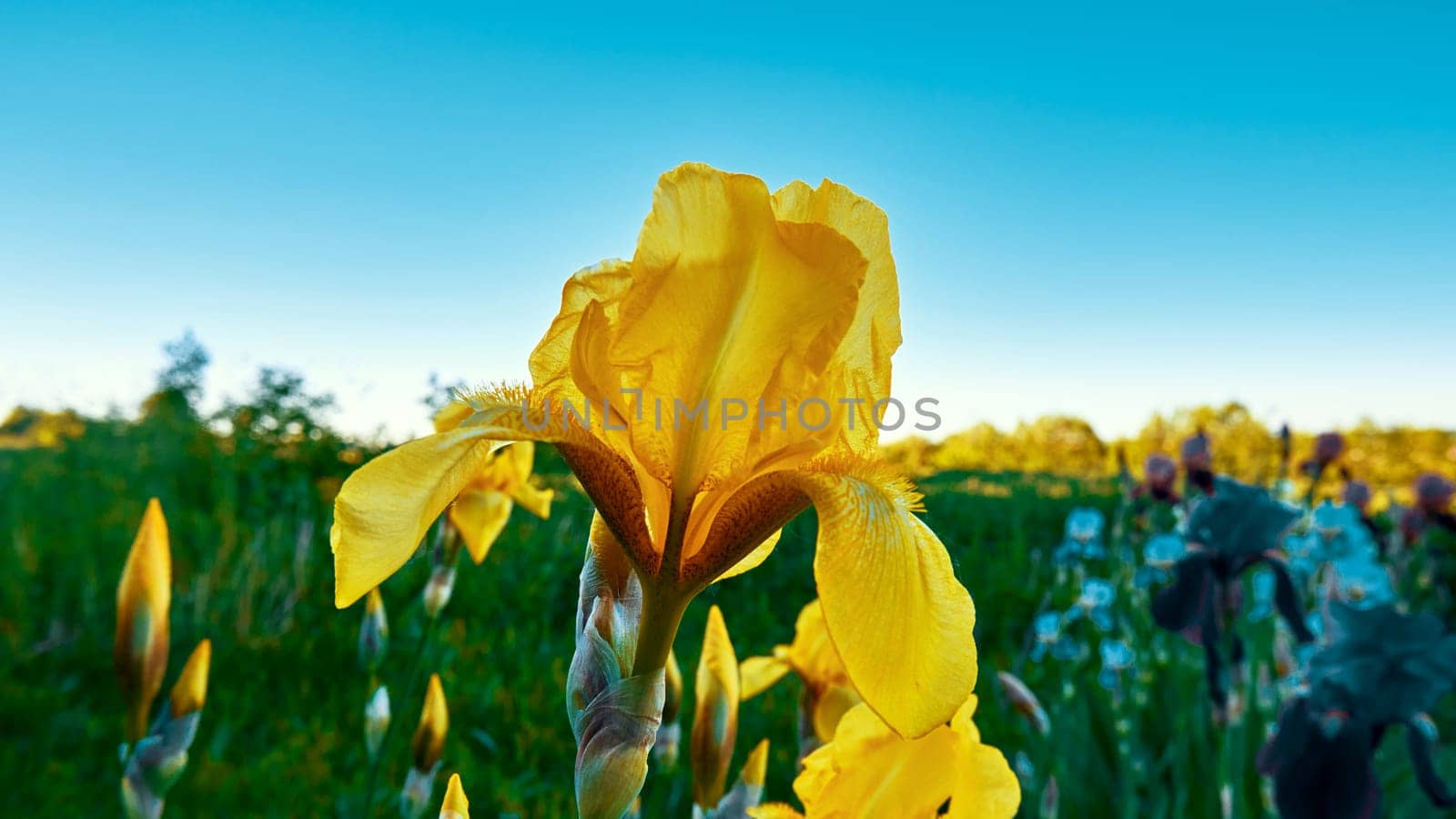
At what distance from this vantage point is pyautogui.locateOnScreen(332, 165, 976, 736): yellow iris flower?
2.26 ft

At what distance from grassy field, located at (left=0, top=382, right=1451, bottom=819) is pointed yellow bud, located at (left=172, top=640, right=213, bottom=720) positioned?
1.73ft

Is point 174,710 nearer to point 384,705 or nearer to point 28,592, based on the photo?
point 384,705

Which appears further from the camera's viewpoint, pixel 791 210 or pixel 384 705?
pixel 384 705

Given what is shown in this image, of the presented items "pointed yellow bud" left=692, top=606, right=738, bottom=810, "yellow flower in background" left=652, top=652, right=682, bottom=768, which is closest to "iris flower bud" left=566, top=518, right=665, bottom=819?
"pointed yellow bud" left=692, top=606, right=738, bottom=810

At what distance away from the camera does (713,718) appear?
3.69 feet

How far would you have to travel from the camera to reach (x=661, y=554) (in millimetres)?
722

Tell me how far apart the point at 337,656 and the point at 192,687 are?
294 cm

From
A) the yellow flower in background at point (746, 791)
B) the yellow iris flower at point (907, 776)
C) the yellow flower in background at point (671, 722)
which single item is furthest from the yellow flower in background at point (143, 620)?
the yellow iris flower at point (907, 776)

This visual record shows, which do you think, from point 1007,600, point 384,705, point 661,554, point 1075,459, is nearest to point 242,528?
point 384,705

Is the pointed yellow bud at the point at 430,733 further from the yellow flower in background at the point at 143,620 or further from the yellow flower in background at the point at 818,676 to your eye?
the yellow flower in background at the point at 818,676

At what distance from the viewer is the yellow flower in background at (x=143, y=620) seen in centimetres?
123

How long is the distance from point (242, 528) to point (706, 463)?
17.9 feet

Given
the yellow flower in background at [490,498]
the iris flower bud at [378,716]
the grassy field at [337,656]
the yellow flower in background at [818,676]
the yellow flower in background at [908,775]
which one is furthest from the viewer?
the grassy field at [337,656]

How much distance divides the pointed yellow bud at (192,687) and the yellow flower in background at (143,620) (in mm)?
55
